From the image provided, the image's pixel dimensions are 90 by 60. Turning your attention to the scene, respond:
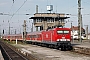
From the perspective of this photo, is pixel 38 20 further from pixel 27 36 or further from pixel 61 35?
pixel 61 35

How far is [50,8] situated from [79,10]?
4446cm

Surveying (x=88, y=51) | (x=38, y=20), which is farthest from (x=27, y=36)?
(x=88, y=51)

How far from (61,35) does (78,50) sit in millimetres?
3660

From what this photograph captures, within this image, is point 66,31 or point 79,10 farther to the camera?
point 79,10

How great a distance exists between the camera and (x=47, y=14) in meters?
91.9

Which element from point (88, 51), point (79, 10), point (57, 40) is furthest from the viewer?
point (79, 10)

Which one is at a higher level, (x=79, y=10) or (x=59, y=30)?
(x=79, y=10)

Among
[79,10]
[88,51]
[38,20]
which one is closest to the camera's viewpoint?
[88,51]

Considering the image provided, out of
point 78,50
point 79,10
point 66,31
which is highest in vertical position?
point 79,10

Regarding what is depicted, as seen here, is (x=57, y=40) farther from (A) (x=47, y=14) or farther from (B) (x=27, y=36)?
(A) (x=47, y=14)

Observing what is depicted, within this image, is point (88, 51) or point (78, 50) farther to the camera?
point (78, 50)

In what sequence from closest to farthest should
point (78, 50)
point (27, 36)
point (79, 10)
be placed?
point (78, 50), point (79, 10), point (27, 36)

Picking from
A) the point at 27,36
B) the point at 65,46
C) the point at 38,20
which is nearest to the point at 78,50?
the point at 65,46

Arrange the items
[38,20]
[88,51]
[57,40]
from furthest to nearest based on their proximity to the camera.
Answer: [38,20], [57,40], [88,51]
